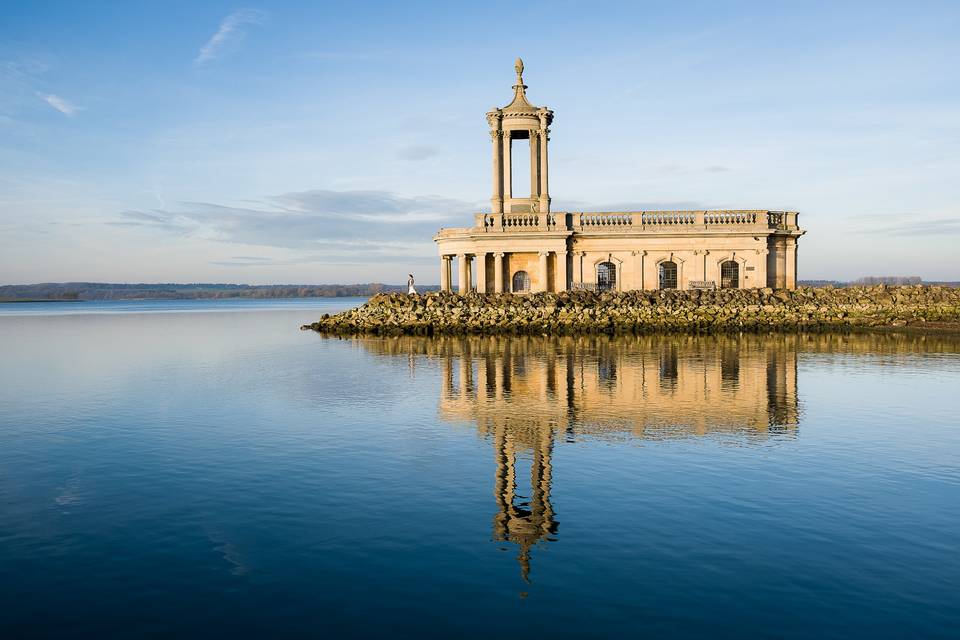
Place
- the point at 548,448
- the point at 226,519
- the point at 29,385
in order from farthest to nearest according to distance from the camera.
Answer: the point at 29,385 < the point at 548,448 < the point at 226,519

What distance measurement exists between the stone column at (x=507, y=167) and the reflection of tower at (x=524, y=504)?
42577 mm

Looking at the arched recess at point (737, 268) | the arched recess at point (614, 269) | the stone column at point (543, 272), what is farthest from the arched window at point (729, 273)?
the stone column at point (543, 272)

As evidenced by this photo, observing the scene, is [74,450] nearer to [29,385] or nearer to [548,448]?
[548,448]

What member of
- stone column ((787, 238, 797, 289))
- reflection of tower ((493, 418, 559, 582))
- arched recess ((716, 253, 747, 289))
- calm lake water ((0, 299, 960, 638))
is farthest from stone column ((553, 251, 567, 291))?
reflection of tower ((493, 418, 559, 582))

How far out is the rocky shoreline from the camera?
51.1 m

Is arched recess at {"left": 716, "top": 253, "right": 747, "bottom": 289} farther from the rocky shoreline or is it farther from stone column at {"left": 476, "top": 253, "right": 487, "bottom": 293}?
stone column at {"left": 476, "top": 253, "right": 487, "bottom": 293}

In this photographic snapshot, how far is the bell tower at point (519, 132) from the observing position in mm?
58281

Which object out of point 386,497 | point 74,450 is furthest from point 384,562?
point 74,450

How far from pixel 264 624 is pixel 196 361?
109 feet

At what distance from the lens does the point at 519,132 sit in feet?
195

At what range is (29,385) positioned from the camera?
30625 mm

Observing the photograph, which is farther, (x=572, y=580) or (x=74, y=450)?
(x=74, y=450)

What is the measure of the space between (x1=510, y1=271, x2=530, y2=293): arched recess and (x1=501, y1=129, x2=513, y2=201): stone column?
198 inches

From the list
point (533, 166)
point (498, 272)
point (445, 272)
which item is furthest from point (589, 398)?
point (533, 166)
